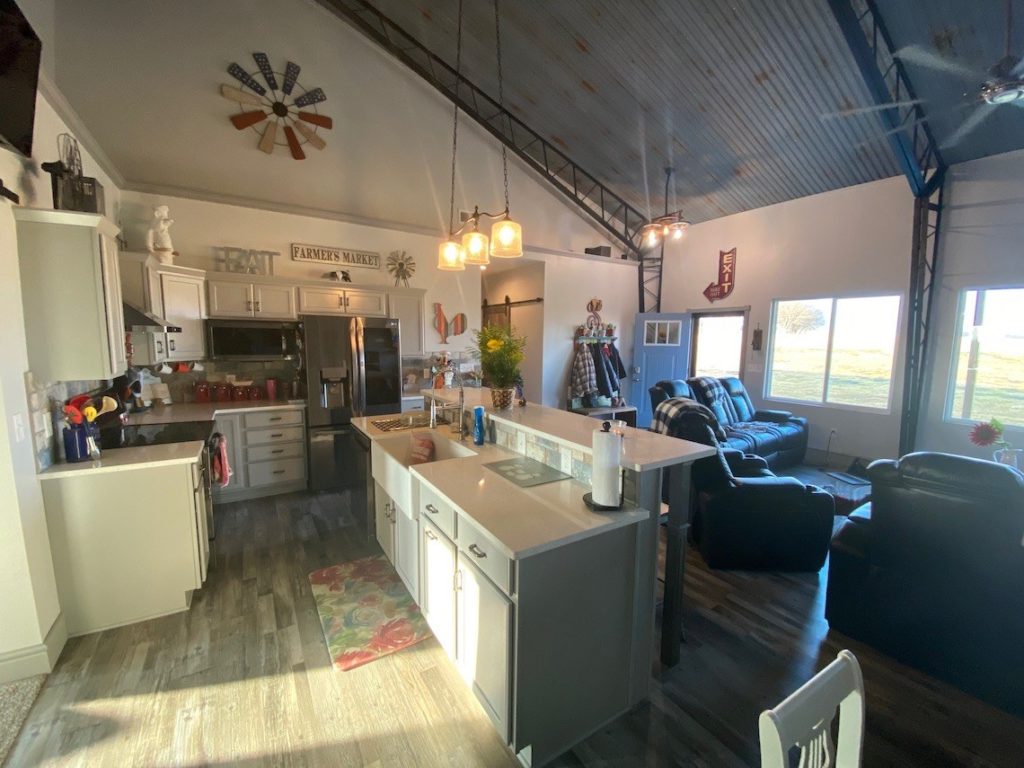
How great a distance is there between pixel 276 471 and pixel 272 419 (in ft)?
1.65

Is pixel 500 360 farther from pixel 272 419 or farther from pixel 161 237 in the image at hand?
pixel 161 237

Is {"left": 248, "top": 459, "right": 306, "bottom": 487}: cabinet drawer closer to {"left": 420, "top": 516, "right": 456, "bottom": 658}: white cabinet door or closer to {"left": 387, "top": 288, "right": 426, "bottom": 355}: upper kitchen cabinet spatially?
{"left": 387, "top": 288, "right": 426, "bottom": 355}: upper kitchen cabinet

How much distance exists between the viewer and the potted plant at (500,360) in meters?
2.49

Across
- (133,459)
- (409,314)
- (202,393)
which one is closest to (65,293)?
(133,459)

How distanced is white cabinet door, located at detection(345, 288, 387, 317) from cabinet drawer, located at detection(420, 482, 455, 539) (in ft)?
9.26

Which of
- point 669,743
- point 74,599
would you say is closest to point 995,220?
point 669,743

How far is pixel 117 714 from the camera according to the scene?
176cm

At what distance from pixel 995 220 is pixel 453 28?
577cm

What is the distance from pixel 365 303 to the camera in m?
4.42

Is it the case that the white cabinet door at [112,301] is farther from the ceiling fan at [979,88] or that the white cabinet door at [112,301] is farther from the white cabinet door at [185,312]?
the ceiling fan at [979,88]

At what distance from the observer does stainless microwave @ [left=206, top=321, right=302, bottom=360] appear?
3.81 meters

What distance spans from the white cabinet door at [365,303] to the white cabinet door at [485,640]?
3306mm

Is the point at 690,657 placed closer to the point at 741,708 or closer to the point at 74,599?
the point at 741,708

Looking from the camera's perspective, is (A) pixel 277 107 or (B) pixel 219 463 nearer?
(B) pixel 219 463
